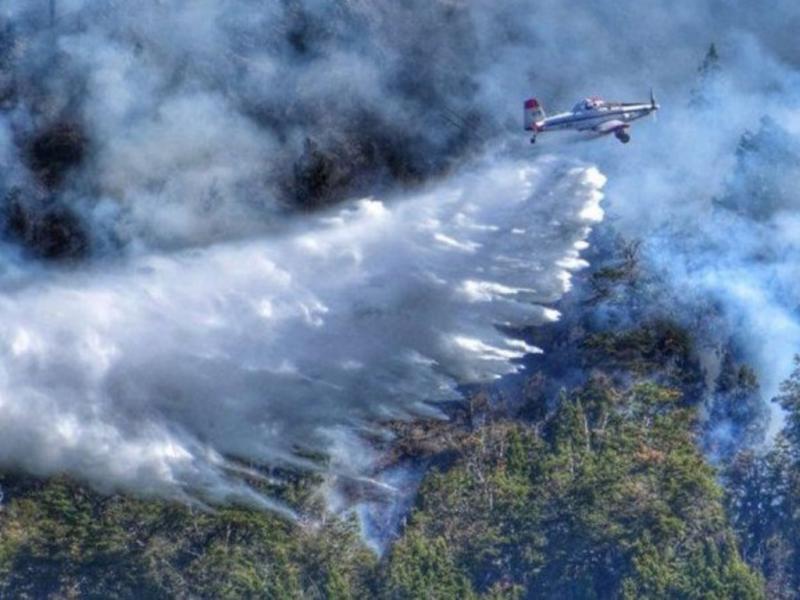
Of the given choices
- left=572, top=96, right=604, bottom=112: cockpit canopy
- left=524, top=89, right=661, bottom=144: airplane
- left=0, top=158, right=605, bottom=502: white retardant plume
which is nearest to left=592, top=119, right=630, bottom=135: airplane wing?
left=524, top=89, right=661, bottom=144: airplane

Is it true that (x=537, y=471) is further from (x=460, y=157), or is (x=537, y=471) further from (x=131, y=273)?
(x=131, y=273)

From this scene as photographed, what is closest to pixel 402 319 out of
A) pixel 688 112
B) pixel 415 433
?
pixel 415 433

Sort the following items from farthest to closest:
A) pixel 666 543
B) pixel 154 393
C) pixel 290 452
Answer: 1. pixel 666 543
2. pixel 290 452
3. pixel 154 393

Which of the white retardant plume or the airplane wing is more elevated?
the airplane wing

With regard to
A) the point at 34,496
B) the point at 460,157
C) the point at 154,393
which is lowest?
the point at 34,496

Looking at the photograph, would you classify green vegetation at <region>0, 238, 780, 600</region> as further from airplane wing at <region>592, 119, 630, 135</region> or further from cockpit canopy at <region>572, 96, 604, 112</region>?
cockpit canopy at <region>572, 96, 604, 112</region>

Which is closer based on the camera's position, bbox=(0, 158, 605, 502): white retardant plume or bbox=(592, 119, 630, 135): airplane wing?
bbox=(0, 158, 605, 502): white retardant plume
